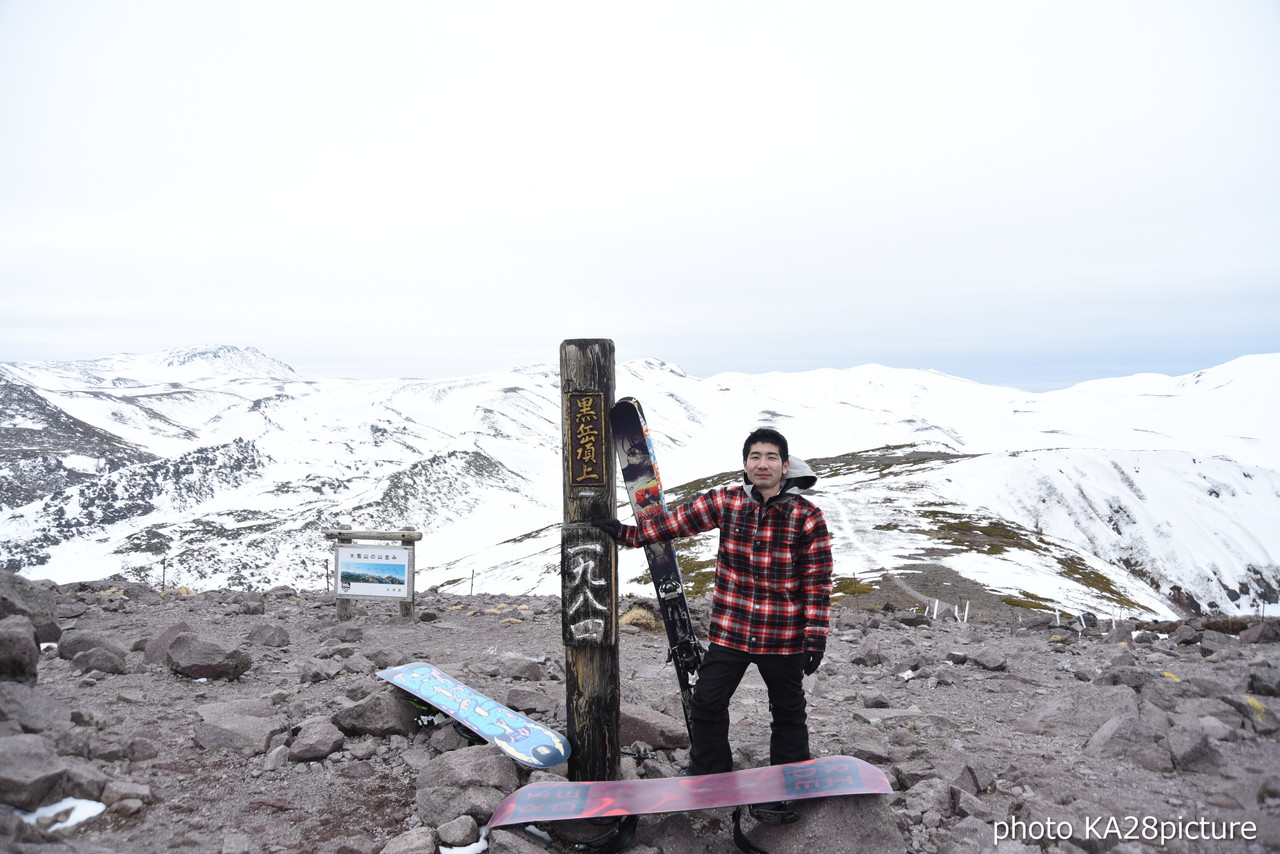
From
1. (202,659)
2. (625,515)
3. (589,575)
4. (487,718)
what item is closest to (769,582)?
(589,575)

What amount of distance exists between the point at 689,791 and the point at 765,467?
284 cm

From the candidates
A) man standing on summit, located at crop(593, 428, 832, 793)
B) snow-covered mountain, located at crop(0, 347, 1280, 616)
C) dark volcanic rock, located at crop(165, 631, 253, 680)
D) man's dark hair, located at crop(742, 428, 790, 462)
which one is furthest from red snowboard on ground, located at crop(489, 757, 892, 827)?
snow-covered mountain, located at crop(0, 347, 1280, 616)

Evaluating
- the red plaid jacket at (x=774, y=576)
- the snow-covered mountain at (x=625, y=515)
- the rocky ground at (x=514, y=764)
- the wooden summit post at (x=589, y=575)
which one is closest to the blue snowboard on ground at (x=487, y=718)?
the rocky ground at (x=514, y=764)

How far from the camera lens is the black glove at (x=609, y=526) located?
641 centimetres

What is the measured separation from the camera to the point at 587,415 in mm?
6645

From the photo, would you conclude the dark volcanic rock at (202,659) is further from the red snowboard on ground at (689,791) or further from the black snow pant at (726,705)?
the black snow pant at (726,705)

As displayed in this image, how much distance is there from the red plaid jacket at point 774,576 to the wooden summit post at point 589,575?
1.14 meters

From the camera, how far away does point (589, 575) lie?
21.5 ft

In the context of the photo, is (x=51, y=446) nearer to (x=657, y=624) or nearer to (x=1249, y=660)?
(x=657, y=624)

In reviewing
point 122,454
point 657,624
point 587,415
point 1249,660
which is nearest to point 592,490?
point 587,415

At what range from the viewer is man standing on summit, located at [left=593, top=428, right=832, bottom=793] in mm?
5895

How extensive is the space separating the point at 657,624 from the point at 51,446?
188287 millimetres

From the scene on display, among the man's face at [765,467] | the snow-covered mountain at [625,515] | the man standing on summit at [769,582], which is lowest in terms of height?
the snow-covered mountain at [625,515]

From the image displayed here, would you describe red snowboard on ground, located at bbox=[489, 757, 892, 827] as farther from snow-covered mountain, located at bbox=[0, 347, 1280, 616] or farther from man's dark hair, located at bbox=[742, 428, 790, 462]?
snow-covered mountain, located at bbox=[0, 347, 1280, 616]
